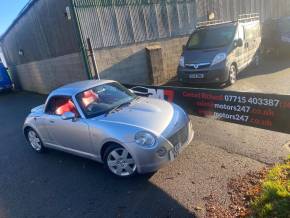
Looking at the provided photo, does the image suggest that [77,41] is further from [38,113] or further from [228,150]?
[228,150]

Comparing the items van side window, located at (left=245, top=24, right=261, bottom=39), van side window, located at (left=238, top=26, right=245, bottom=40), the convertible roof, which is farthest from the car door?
van side window, located at (left=245, top=24, right=261, bottom=39)

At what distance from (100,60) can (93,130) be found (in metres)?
6.54

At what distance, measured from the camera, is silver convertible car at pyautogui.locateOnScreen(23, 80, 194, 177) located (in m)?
4.07

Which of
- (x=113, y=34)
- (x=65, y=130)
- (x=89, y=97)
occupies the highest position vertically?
(x=113, y=34)

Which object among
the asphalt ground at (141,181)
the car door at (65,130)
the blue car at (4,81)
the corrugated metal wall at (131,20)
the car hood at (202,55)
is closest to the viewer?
the asphalt ground at (141,181)

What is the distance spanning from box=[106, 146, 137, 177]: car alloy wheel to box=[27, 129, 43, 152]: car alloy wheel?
2.36m

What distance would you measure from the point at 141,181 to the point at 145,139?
77cm

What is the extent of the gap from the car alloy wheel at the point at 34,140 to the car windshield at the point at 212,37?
6.55 meters

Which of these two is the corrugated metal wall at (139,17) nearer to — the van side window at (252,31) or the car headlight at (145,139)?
the van side window at (252,31)

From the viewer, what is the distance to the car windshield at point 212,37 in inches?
371

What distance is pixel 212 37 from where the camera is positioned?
984 centimetres

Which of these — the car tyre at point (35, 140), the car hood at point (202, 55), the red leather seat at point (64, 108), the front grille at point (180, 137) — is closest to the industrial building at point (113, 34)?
the car hood at point (202, 55)

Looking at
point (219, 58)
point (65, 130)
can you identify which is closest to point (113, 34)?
point (219, 58)

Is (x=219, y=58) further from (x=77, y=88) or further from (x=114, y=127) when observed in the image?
(x=114, y=127)
